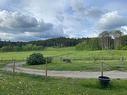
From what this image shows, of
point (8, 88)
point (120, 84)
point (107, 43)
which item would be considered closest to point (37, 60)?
point (120, 84)

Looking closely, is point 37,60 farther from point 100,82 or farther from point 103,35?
point 103,35

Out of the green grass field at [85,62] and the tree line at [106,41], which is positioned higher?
the tree line at [106,41]

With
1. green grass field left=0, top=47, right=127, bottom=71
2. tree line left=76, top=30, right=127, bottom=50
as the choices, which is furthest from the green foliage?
green grass field left=0, top=47, right=127, bottom=71

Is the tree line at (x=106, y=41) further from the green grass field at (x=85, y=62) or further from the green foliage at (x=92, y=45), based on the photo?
the green grass field at (x=85, y=62)

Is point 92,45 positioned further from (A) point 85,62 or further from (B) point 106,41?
(A) point 85,62

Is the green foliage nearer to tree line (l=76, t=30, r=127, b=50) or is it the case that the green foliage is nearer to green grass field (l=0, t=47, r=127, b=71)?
tree line (l=76, t=30, r=127, b=50)

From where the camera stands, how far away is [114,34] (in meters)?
193

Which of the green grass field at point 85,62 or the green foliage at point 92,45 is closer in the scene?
the green grass field at point 85,62

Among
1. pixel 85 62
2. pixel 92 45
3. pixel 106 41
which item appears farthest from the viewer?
pixel 92 45

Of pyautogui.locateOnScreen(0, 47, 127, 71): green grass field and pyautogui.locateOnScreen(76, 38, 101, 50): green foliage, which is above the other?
pyautogui.locateOnScreen(76, 38, 101, 50): green foliage

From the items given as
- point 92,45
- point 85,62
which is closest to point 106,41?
point 92,45

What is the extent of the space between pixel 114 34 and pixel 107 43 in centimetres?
668

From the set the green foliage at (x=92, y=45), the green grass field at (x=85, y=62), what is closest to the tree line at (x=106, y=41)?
the green foliage at (x=92, y=45)

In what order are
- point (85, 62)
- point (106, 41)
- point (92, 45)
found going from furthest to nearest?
point (92, 45) → point (106, 41) → point (85, 62)
